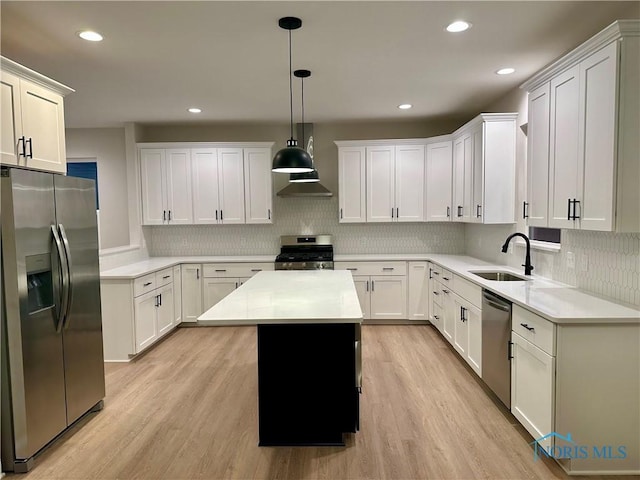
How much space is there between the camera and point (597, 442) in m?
2.25

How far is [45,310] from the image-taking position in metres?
2.52

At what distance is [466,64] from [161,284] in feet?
12.9

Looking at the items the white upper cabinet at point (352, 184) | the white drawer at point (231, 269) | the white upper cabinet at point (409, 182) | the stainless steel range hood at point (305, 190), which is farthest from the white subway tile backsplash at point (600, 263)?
the white drawer at point (231, 269)

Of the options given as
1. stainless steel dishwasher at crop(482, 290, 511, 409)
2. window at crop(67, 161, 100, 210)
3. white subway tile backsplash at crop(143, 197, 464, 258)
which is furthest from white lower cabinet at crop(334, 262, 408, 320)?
window at crop(67, 161, 100, 210)

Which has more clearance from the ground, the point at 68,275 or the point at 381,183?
the point at 381,183

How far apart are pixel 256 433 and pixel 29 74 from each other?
272 centimetres

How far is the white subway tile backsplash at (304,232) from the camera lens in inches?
227

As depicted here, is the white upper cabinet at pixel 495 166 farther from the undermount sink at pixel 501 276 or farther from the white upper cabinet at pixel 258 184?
the white upper cabinet at pixel 258 184

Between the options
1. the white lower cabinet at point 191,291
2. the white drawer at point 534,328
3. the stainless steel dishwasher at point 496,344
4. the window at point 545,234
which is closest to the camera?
the white drawer at point 534,328

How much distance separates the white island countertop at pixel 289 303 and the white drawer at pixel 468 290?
3.55 ft

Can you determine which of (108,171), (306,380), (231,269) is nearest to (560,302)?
(306,380)

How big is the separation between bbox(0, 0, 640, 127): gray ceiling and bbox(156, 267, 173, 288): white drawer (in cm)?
193

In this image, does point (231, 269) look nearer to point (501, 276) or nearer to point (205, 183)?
point (205, 183)

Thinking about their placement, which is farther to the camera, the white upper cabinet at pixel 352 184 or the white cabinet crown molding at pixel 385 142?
the white upper cabinet at pixel 352 184
